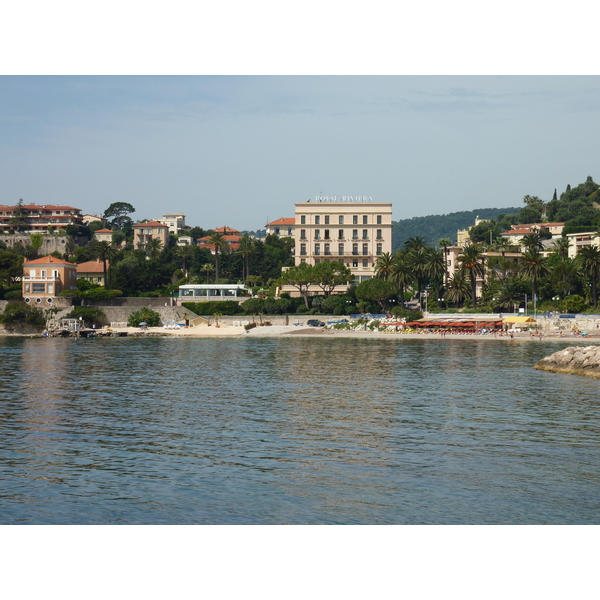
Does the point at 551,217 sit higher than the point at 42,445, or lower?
higher

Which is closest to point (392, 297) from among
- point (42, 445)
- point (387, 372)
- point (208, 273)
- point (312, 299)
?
point (312, 299)

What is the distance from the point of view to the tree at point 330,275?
99.2 m

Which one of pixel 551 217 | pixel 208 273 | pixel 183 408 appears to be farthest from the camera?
pixel 551 217

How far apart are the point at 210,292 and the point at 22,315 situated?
85.7ft

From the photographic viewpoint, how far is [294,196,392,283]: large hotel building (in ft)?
372

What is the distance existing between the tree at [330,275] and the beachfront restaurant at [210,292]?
39.7 ft

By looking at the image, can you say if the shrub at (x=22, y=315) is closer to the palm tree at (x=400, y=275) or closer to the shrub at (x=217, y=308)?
the shrub at (x=217, y=308)

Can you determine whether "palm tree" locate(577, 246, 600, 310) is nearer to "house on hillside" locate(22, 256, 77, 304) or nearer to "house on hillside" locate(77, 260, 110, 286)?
"house on hillside" locate(22, 256, 77, 304)

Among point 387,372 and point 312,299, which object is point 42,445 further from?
point 312,299

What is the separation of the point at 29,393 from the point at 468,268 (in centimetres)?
6436

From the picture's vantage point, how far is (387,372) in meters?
48.2

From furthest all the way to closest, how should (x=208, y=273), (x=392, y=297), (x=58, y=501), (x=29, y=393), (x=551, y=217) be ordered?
(x=551, y=217) → (x=208, y=273) → (x=392, y=297) → (x=29, y=393) → (x=58, y=501)

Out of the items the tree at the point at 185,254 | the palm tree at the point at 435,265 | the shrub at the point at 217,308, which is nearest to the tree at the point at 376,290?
the palm tree at the point at 435,265

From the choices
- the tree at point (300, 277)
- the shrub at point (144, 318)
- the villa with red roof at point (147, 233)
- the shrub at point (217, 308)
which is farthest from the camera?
the villa with red roof at point (147, 233)
